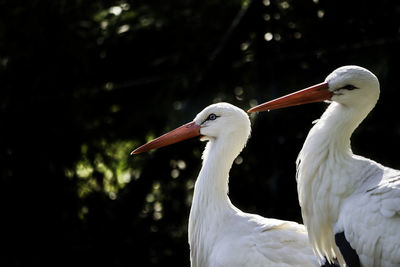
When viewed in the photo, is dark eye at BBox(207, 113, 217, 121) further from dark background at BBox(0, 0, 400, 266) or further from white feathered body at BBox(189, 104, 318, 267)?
dark background at BBox(0, 0, 400, 266)

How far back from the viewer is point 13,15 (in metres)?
6.05

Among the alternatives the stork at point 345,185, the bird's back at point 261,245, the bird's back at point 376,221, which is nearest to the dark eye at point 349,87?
the stork at point 345,185

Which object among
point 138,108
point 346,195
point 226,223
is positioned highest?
point 346,195

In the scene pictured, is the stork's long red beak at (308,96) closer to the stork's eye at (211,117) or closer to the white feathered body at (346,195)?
the white feathered body at (346,195)

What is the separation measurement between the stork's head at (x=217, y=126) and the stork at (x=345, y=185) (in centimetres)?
51

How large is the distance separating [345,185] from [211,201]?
78 centimetres

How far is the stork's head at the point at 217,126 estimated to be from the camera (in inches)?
153

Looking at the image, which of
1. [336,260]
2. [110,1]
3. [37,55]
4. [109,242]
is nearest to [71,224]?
[109,242]

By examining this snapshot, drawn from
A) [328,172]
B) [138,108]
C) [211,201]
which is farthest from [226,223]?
[138,108]

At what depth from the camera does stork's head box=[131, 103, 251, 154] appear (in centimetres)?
389

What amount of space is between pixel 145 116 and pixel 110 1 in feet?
3.08

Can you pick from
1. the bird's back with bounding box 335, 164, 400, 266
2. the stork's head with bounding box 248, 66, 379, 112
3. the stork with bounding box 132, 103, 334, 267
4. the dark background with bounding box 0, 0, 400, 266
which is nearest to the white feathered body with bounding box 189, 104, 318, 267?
the stork with bounding box 132, 103, 334, 267

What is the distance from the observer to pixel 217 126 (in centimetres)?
390

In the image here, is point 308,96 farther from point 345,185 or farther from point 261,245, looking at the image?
point 261,245
